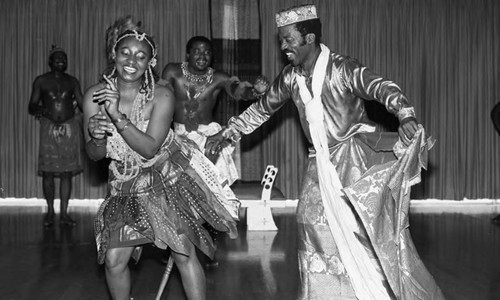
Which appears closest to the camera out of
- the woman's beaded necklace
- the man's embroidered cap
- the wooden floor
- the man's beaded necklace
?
the woman's beaded necklace

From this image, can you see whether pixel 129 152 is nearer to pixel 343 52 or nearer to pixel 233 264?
pixel 233 264

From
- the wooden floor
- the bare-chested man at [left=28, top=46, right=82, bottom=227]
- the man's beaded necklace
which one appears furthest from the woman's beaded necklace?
the bare-chested man at [left=28, top=46, right=82, bottom=227]

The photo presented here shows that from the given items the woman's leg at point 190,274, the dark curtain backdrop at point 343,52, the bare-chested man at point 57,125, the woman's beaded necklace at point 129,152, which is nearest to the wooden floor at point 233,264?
the bare-chested man at point 57,125

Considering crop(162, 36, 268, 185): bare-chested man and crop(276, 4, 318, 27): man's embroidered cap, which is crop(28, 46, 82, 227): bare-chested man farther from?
crop(276, 4, 318, 27): man's embroidered cap

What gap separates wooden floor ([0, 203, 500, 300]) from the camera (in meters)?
4.26

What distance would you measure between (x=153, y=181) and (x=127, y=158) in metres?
0.15

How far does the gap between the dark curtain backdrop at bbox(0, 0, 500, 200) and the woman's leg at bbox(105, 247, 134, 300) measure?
232 inches

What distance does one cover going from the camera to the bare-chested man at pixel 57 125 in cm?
725

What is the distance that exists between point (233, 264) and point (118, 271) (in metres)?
2.16

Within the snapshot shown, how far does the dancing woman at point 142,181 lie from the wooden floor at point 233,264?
1087 millimetres

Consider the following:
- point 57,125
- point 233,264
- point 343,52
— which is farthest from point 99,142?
point 343,52

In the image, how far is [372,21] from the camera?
9.49m

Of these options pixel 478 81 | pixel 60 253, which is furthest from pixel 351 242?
pixel 478 81

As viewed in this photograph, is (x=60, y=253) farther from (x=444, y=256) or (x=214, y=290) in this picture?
(x=444, y=256)
